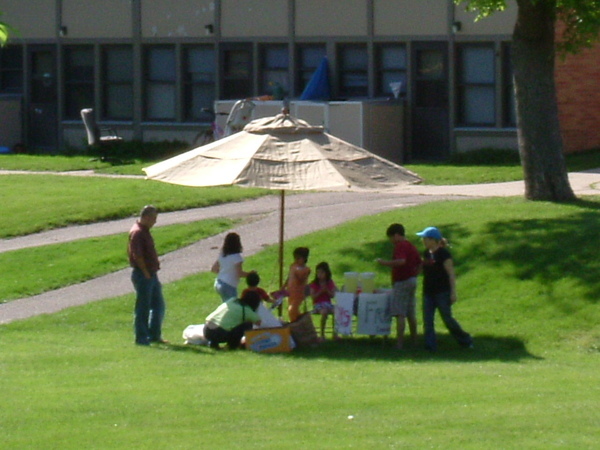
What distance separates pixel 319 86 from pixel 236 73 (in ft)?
10.1

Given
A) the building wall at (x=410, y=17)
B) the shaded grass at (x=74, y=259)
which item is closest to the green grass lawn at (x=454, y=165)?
A: the building wall at (x=410, y=17)

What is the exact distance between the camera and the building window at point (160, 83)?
104ft

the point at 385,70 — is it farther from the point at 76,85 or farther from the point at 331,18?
the point at 76,85

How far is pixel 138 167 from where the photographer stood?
27.3m

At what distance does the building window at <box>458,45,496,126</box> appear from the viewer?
27312 mm

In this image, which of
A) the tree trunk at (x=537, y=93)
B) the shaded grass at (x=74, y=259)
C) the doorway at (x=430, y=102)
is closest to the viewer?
the shaded grass at (x=74, y=259)

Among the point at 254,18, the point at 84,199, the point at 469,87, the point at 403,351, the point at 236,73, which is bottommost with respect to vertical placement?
the point at 403,351

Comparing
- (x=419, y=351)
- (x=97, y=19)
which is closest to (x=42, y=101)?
(x=97, y=19)

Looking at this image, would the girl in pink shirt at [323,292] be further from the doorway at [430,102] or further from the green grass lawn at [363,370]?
the doorway at [430,102]

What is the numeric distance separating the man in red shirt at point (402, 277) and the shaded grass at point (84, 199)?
8.81 m

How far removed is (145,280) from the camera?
12594 mm

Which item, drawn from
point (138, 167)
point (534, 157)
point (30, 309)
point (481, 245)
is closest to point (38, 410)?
point (30, 309)

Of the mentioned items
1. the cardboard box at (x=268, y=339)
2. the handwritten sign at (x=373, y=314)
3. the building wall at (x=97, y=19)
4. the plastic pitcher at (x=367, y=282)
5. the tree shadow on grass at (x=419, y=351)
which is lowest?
the tree shadow on grass at (x=419, y=351)

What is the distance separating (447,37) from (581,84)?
3291mm
